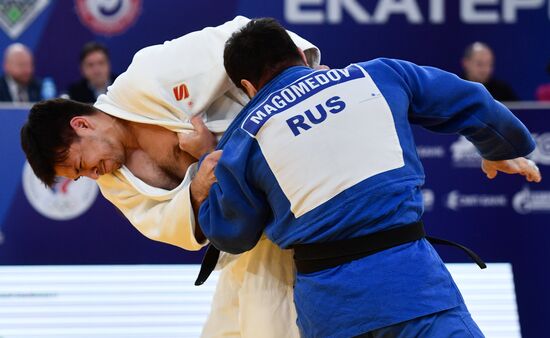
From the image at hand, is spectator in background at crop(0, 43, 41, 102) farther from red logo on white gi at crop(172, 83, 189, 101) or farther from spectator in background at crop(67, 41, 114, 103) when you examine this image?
red logo on white gi at crop(172, 83, 189, 101)

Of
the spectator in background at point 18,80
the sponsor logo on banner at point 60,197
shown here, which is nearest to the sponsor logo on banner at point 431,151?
the sponsor logo on banner at point 60,197

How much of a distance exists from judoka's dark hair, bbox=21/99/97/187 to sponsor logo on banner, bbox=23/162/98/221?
184 cm

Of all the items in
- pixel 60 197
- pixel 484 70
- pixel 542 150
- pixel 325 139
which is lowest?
pixel 484 70

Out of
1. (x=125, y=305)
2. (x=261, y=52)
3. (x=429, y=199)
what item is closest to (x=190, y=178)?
(x=261, y=52)

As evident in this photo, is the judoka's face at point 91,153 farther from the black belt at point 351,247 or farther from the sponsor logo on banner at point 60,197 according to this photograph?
the sponsor logo on banner at point 60,197

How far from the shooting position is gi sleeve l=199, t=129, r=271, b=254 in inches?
108

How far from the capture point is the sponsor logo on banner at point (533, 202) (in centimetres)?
521

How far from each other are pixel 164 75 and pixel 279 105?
0.70 m

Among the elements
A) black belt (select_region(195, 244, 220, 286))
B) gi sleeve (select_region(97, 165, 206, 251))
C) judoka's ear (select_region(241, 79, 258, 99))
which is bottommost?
black belt (select_region(195, 244, 220, 286))

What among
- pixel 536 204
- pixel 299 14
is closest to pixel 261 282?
pixel 536 204

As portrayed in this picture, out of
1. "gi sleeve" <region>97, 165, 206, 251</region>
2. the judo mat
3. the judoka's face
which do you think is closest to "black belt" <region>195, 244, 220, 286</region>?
"gi sleeve" <region>97, 165, 206, 251</region>

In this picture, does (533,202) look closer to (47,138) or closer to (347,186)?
(347,186)

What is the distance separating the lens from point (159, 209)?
125 inches

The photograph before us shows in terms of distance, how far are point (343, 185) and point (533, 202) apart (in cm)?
290
